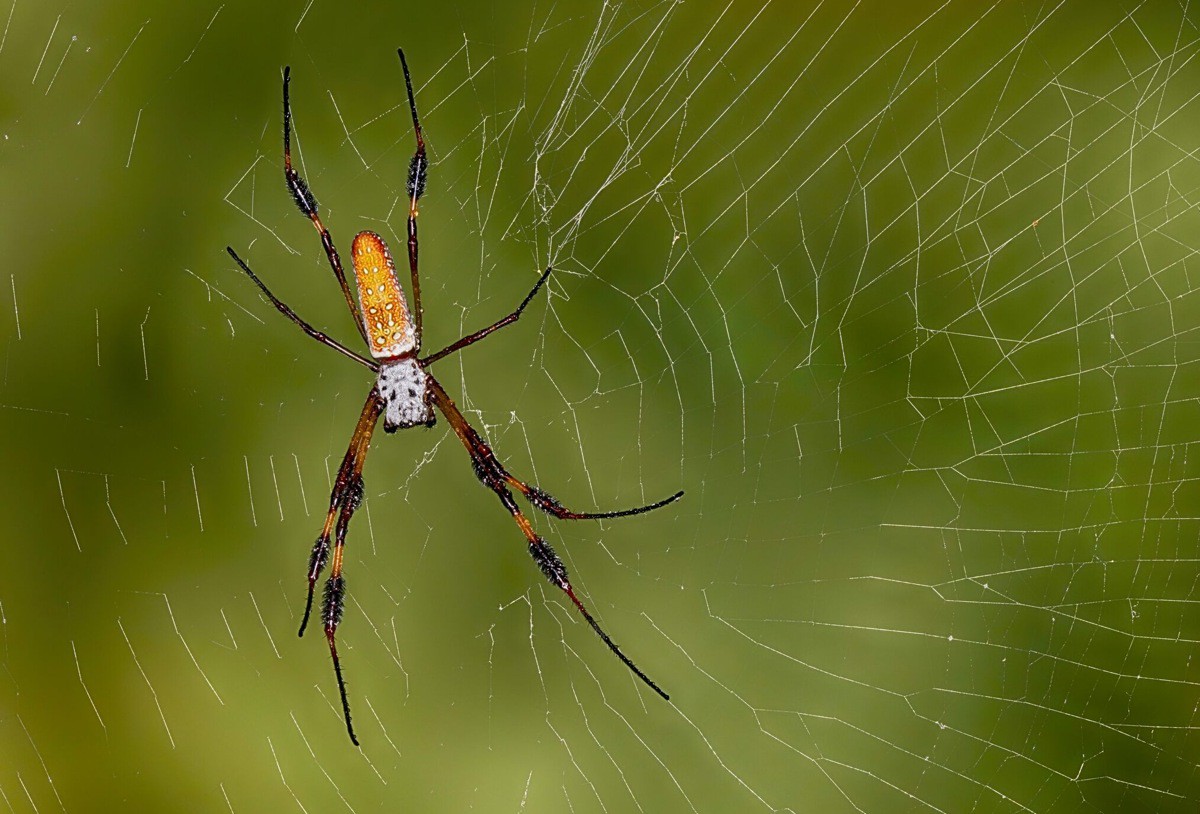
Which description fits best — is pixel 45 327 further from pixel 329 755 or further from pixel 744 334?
pixel 744 334

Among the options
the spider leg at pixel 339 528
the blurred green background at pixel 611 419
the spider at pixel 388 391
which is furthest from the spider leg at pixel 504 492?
the blurred green background at pixel 611 419

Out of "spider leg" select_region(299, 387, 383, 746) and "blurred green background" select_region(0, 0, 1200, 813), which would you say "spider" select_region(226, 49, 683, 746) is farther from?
"blurred green background" select_region(0, 0, 1200, 813)

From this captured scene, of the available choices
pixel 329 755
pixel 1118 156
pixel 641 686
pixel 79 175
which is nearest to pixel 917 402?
pixel 1118 156

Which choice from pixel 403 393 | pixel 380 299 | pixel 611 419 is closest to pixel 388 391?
pixel 403 393

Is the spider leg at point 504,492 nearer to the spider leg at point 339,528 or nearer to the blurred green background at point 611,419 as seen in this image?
the spider leg at point 339,528

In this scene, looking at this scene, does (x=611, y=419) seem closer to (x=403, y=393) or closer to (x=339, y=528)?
(x=403, y=393)

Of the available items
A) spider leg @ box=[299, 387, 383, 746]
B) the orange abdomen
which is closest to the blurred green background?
spider leg @ box=[299, 387, 383, 746]
